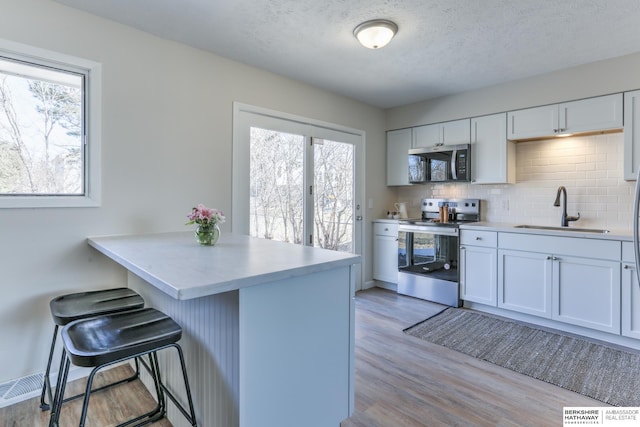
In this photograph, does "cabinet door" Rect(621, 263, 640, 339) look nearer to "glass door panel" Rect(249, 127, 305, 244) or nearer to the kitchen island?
the kitchen island

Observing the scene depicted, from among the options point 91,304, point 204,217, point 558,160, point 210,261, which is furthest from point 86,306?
point 558,160

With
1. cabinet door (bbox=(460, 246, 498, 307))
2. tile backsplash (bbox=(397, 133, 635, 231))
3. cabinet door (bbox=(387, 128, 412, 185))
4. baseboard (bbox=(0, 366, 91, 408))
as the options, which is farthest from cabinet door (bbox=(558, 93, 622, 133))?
baseboard (bbox=(0, 366, 91, 408))

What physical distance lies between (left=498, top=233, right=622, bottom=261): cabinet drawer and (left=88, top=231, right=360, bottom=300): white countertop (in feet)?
7.66

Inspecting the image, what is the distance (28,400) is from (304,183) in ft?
8.78

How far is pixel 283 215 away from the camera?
3412 mm

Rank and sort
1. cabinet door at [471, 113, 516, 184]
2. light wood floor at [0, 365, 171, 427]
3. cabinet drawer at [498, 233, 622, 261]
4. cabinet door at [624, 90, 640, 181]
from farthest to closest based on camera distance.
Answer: cabinet door at [471, 113, 516, 184] → cabinet door at [624, 90, 640, 181] → cabinet drawer at [498, 233, 622, 261] → light wood floor at [0, 365, 171, 427]

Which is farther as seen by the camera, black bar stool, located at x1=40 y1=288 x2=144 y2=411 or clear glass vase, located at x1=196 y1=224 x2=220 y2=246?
clear glass vase, located at x1=196 y1=224 x2=220 y2=246

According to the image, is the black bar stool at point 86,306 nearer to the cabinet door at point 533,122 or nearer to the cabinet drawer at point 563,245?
the cabinet drawer at point 563,245

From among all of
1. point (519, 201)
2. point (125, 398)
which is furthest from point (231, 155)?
point (519, 201)

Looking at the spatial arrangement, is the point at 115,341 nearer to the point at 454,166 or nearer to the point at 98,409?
the point at 98,409

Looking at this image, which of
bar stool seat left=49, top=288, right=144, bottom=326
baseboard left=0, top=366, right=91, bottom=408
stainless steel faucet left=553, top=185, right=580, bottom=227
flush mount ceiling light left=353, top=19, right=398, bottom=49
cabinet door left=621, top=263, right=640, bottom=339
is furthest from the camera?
stainless steel faucet left=553, top=185, right=580, bottom=227

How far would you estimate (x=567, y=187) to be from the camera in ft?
11.1

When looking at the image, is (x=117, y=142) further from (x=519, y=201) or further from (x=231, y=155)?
(x=519, y=201)

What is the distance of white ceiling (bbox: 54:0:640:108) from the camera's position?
84.4 inches
